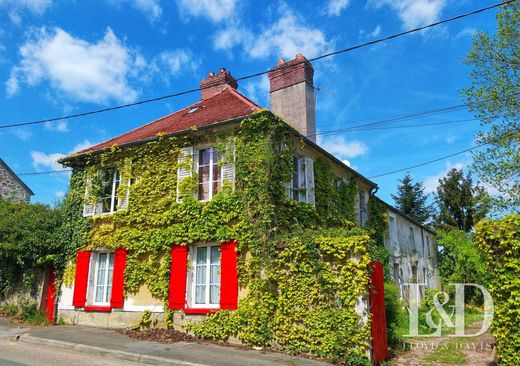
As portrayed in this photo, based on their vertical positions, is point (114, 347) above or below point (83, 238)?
below

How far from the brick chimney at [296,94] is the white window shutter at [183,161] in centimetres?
412

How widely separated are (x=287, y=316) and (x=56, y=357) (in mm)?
4861

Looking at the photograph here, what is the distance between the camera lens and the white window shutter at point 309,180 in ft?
39.5

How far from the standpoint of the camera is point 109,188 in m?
13.3

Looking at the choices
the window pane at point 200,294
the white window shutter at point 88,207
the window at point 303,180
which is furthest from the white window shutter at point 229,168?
the white window shutter at point 88,207

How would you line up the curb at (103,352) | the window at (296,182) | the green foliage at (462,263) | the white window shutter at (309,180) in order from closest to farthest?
the curb at (103,352) < the window at (296,182) < the white window shutter at (309,180) < the green foliage at (462,263)

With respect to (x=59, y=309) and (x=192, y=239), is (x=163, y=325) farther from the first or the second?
(x=59, y=309)

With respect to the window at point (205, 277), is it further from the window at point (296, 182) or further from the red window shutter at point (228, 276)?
the window at point (296, 182)

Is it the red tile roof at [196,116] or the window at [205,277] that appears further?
the red tile roof at [196,116]

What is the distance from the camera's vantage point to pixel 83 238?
42.4ft

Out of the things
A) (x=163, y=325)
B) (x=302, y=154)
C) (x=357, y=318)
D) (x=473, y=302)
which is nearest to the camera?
(x=357, y=318)

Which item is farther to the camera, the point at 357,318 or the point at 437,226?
the point at 437,226

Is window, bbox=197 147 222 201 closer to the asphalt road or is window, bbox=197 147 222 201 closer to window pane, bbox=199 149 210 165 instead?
window pane, bbox=199 149 210 165

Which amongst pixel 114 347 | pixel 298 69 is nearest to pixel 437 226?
pixel 298 69
